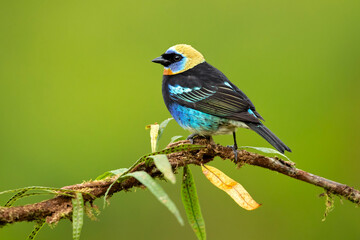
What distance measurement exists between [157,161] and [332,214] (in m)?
3.27

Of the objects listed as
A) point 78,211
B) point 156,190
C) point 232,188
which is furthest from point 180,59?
point 156,190

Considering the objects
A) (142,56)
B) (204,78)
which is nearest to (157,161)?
(204,78)

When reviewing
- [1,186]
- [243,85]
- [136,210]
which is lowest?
[136,210]

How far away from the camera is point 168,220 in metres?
4.61

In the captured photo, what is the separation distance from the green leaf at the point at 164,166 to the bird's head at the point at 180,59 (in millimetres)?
2246

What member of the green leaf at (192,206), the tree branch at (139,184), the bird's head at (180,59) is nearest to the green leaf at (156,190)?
the tree branch at (139,184)

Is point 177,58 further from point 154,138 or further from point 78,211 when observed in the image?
point 78,211

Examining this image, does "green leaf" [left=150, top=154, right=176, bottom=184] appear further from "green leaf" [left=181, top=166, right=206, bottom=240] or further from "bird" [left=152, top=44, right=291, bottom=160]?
"bird" [left=152, top=44, right=291, bottom=160]

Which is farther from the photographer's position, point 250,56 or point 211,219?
point 250,56

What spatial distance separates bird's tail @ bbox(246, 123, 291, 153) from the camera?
2.99 metres

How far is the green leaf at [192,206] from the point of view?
214cm

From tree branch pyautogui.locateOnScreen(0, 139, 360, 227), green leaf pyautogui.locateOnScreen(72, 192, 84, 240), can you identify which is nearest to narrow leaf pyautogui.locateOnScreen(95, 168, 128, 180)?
tree branch pyautogui.locateOnScreen(0, 139, 360, 227)

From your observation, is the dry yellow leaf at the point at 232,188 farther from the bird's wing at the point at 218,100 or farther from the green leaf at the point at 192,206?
the bird's wing at the point at 218,100

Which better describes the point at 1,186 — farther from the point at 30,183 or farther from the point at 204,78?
Result: the point at 204,78
